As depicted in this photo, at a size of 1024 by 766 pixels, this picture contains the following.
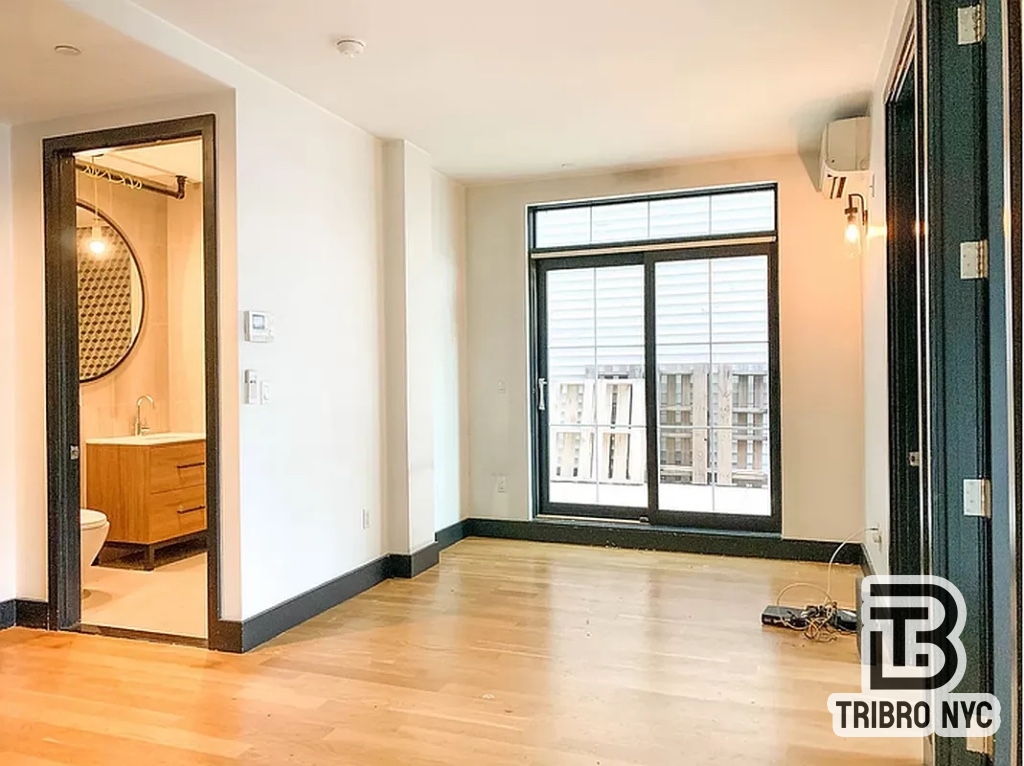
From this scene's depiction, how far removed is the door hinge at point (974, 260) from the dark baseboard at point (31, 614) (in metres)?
4.25

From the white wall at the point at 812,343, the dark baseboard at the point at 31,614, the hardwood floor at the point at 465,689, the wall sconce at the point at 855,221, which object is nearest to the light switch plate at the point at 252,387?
the hardwood floor at the point at 465,689

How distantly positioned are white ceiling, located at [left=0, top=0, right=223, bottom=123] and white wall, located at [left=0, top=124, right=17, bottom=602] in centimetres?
38

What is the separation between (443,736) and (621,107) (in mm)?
3247

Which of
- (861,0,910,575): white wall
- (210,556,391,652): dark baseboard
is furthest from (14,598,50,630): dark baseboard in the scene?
(861,0,910,575): white wall

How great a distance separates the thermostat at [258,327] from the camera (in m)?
3.51

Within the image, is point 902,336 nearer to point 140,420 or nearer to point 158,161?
point 158,161

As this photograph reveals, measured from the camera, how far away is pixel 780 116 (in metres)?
4.37

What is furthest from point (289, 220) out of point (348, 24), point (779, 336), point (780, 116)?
point (779, 336)

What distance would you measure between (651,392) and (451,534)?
5.98ft

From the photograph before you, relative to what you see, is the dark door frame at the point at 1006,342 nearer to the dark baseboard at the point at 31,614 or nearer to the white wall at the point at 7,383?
the dark baseboard at the point at 31,614

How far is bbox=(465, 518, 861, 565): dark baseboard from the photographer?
16.6 feet

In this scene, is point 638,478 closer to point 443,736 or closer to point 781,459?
point 781,459

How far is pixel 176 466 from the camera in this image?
208 inches

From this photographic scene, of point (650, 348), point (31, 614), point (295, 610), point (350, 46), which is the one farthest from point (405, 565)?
point (350, 46)
